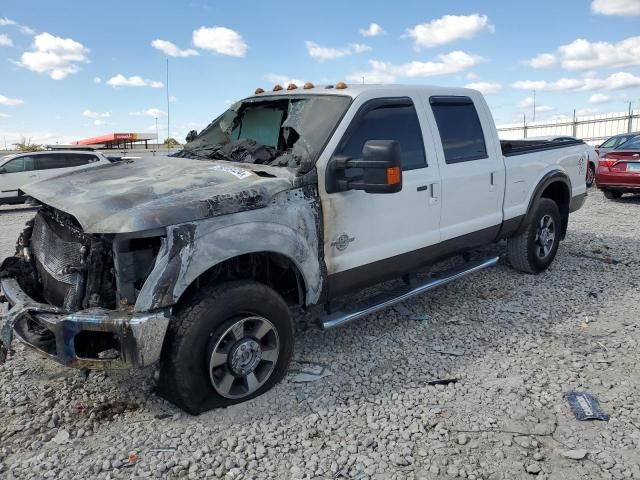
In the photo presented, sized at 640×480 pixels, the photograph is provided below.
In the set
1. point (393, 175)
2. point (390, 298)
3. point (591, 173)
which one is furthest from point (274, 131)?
point (591, 173)

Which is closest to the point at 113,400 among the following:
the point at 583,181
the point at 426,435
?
the point at 426,435

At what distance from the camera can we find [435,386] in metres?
3.48

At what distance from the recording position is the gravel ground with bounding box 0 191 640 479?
8.91 feet

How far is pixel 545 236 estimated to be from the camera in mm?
5863

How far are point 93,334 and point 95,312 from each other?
9.1 inches

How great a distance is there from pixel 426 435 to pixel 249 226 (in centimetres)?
156

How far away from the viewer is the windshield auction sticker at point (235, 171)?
3.31m

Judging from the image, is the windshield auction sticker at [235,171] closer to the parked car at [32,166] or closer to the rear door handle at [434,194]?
the rear door handle at [434,194]

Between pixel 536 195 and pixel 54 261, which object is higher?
pixel 536 195

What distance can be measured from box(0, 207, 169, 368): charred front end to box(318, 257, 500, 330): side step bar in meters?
1.24

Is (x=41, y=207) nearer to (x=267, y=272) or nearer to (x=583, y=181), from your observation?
(x=267, y=272)

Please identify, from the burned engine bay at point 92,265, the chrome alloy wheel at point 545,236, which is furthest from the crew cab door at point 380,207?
the chrome alloy wheel at point 545,236

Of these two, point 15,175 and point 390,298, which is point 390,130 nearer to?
point 390,298

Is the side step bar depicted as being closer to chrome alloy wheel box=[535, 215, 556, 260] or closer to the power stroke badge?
the power stroke badge
